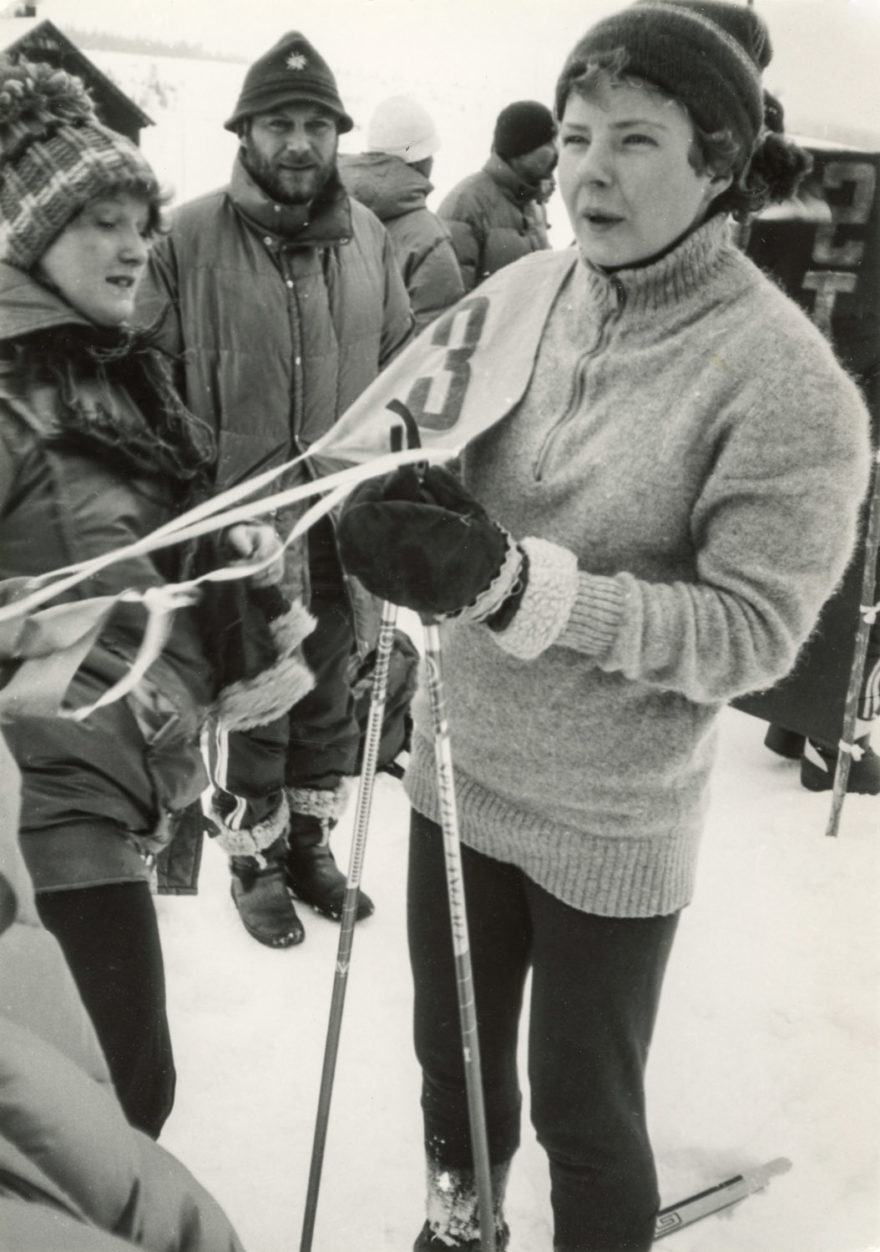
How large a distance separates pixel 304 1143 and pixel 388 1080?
214mm

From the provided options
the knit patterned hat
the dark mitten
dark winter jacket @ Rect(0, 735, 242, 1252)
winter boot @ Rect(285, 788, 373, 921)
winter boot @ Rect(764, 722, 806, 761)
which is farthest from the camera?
winter boot @ Rect(764, 722, 806, 761)

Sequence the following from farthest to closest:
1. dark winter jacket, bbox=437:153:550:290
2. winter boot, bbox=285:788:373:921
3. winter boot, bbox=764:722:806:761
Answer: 1. dark winter jacket, bbox=437:153:550:290
2. winter boot, bbox=764:722:806:761
3. winter boot, bbox=285:788:373:921

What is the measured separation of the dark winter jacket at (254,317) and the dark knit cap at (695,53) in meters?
0.98

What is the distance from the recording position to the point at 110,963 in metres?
1.06

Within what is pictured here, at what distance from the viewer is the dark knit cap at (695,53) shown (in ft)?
3.08

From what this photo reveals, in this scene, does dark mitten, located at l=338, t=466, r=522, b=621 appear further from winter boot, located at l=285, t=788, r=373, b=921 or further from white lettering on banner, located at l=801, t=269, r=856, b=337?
white lettering on banner, located at l=801, t=269, r=856, b=337

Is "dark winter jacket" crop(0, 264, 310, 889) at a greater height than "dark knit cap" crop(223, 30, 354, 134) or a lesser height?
lesser

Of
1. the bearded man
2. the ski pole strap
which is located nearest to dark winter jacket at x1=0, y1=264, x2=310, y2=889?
the bearded man

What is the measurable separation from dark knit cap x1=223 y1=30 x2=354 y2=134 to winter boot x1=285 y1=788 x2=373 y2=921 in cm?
122

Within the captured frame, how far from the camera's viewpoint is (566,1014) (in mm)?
1121

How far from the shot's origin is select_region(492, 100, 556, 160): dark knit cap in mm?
2512

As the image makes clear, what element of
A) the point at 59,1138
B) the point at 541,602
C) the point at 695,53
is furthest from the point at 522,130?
the point at 59,1138

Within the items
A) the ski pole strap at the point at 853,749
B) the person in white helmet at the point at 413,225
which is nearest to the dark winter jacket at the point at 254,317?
the person in white helmet at the point at 413,225

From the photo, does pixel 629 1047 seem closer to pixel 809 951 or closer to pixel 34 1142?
pixel 34 1142
